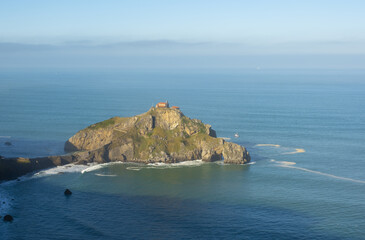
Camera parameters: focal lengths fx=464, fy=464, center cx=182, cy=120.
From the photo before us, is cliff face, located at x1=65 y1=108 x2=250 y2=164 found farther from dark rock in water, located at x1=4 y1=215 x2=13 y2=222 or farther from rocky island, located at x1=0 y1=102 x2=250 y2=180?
dark rock in water, located at x1=4 y1=215 x2=13 y2=222

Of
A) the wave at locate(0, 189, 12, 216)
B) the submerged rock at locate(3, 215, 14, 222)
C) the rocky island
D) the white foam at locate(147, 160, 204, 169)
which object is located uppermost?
the rocky island

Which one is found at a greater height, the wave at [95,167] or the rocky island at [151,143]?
the rocky island at [151,143]

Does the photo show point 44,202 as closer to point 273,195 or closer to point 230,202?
point 230,202

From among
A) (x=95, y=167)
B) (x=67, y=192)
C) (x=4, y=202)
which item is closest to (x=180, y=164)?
(x=95, y=167)

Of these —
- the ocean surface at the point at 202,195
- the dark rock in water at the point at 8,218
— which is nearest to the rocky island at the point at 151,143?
the ocean surface at the point at 202,195

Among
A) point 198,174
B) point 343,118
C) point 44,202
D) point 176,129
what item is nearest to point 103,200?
point 44,202

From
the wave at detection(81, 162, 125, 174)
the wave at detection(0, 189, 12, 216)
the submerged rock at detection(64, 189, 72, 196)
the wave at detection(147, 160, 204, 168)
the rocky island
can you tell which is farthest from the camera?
the rocky island

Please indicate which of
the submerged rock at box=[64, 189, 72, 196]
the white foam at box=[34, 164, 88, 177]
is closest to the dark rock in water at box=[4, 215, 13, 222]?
the submerged rock at box=[64, 189, 72, 196]

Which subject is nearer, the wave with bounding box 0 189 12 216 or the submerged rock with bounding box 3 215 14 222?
the submerged rock with bounding box 3 215 14 222

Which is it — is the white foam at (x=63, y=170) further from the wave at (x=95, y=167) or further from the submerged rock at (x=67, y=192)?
the submerged rock at (x=67, y=192)
